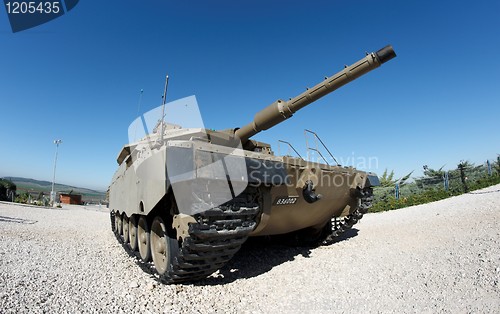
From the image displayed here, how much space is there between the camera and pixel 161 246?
4930mm

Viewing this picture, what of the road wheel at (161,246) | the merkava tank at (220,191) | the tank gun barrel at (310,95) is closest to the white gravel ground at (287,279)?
the road wheel at (161,246)

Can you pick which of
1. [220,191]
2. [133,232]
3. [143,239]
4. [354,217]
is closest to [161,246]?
[143,239]

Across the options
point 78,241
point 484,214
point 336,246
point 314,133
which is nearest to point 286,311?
point 336,246

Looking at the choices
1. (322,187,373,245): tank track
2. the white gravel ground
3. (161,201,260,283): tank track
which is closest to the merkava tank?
(161,201,260,283): tank track

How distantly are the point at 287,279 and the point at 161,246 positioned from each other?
201 centimetres

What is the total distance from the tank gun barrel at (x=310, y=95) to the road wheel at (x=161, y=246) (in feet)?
6.75

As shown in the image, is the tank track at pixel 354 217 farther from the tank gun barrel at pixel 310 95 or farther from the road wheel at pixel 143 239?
the road wheel at pixel 143 239

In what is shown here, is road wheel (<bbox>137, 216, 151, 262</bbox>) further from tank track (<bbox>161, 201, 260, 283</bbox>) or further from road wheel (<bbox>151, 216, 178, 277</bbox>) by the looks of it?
tank track (<bbox>161, 201, 260, 283</bbox>)

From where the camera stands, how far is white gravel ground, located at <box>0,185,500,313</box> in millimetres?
3520

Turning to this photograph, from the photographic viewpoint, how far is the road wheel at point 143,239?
5.32 m

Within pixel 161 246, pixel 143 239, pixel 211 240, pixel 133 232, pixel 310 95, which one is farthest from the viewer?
pixel 133 232

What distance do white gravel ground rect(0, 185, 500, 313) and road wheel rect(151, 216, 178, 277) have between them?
0.78 ft

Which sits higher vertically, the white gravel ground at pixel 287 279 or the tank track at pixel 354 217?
the tank track at pixel 354 217

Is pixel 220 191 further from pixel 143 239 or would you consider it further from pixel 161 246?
pixel 143 239
